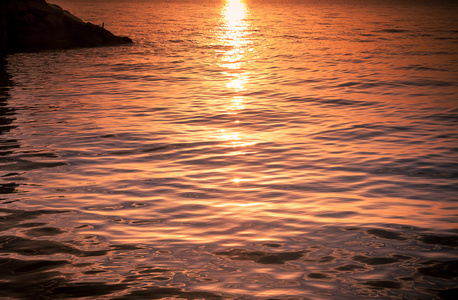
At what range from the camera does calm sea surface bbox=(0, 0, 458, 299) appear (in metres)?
5.66

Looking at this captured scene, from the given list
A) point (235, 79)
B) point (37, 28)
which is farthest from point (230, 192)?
point (37, 28)

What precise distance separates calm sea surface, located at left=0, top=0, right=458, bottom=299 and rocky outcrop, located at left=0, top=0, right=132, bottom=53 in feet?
51.2

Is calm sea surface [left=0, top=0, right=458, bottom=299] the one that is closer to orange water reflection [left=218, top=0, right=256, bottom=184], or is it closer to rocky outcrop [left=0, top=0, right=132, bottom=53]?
orange water reflection [left=218, top=0, right=256, bottom=184]

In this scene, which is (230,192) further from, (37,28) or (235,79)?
(37,28)

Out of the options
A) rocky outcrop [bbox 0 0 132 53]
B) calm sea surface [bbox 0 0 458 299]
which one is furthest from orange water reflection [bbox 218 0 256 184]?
rocky outcrop [bbox 0 0 132 53]

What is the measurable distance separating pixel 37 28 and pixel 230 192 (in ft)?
102

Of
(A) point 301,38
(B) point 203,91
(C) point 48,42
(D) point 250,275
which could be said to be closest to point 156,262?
(D) point 250,275

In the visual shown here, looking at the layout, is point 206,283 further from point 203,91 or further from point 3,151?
point 203,91

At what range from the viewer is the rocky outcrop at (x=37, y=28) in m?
34.1

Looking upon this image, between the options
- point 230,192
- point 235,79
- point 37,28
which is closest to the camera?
point 230,192

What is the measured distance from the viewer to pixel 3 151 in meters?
11.3

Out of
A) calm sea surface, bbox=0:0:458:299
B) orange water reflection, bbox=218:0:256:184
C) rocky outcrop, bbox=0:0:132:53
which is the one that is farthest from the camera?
rocky outcrop, bbox=0:0:132:53

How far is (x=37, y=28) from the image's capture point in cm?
3525

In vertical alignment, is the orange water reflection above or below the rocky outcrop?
below
